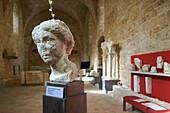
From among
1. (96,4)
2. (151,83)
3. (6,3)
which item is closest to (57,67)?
(151,83)

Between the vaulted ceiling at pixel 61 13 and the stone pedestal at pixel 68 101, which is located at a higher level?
the vaulted ceiling at pixel 61 13

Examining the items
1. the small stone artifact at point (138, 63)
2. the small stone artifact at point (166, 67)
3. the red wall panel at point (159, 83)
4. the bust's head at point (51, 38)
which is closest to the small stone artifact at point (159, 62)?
the red wall panel at point (159, 83)

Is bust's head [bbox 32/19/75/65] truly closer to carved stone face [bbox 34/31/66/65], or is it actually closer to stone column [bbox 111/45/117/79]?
carved stone face [bbox 34/31/66/65]

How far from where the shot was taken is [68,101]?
243 centimetres

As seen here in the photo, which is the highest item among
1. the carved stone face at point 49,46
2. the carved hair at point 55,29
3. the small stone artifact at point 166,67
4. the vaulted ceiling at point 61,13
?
the vaulted ceiling at point 61,13

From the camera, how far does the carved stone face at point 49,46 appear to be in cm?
248

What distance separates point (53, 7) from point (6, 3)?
724 cm

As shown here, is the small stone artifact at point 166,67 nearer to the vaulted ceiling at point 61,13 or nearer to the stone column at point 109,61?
the stone column at point 109,61

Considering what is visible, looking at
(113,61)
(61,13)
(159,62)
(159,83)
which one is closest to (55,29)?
(159,62)

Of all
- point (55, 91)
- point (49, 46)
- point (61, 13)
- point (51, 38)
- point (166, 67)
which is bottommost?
point (55, 91)

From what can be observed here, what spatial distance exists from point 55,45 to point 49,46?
0.26 feet

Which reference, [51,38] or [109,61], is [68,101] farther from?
[109,61]

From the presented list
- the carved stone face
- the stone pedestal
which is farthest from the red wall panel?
the carved stone face

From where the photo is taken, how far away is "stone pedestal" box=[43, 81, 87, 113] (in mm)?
2418
